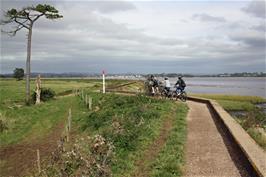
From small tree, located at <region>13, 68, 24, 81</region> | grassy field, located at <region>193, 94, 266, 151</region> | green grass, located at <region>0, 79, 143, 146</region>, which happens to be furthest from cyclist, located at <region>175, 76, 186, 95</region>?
small tree, located at <region>13, 68, 24, 81</region>

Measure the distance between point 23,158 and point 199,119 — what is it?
9350 mm

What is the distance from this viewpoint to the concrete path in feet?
37.1

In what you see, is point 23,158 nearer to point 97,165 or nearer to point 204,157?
point 204,157

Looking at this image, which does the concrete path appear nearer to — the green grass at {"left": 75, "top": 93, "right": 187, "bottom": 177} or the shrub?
the green grass at {"left": 75, "top": 93, "right": 187, "bottom": 177}

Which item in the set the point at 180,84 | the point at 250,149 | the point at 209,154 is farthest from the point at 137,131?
the point at 180,84

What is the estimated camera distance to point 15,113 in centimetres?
3569

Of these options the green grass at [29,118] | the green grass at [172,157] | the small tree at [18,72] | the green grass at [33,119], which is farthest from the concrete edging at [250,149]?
the small tree at [18,72]

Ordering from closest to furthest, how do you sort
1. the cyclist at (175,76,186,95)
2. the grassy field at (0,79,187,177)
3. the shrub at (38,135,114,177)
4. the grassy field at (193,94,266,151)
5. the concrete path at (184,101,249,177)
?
the shrub at (38,135,114,177) < the concrete path at (184,101,249,177) < the grassy field at (0,79,187,177) < the grassy field at (193,94,266,151) < the cyclist at (175,76,186,95)

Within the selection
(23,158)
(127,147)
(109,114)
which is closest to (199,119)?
(109,114)

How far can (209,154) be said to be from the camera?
13.2 meters

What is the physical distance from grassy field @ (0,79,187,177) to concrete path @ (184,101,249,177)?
35 centimetres

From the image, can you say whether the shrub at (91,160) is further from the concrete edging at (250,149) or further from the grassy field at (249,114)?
the grassy field at (249,114)

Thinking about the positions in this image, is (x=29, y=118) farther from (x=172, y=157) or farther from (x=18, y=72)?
(x=18, y=72)

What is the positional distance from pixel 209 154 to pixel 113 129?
4666 millimetres
